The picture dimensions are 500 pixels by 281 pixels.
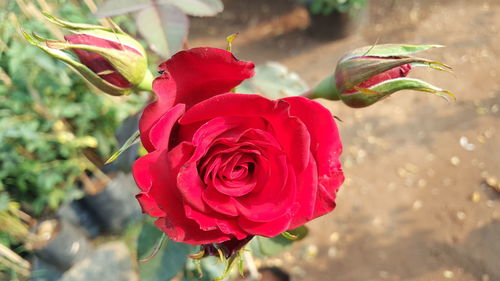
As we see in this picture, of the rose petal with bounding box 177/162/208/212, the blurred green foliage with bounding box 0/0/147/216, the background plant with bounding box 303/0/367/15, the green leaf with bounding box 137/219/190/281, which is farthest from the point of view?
the background plant with bounding box 303/0/367/15

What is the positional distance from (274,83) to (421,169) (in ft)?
4.19

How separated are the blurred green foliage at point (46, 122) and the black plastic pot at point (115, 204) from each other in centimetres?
10

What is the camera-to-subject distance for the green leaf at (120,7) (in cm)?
52

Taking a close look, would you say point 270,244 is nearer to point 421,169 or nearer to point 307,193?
point 307,193

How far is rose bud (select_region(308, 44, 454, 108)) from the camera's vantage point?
1.38 feet

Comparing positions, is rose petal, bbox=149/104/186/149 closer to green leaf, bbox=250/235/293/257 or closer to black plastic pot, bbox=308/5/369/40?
green leaf, bbox=250/235/293/257

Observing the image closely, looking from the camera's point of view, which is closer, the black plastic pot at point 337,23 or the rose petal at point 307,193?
the rose petal at point 307,193

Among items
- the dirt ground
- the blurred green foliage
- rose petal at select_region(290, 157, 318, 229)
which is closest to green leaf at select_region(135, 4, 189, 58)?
rose petal at select_region(290, 157, 318, 229)

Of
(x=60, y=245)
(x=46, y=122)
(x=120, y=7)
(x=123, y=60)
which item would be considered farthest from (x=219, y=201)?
(x=60, y=245)

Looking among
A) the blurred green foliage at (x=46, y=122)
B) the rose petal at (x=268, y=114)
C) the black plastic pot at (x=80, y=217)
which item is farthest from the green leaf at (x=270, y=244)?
the black plastic pot at (x=80, y=217)

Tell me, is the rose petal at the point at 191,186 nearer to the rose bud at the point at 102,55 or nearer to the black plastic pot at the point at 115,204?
the rose bud at the point at 102,55

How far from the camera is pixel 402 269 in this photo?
1.45 metres

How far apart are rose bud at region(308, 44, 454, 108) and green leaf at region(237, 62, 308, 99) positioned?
189 mm

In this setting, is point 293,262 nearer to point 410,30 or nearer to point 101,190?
point 101,190
